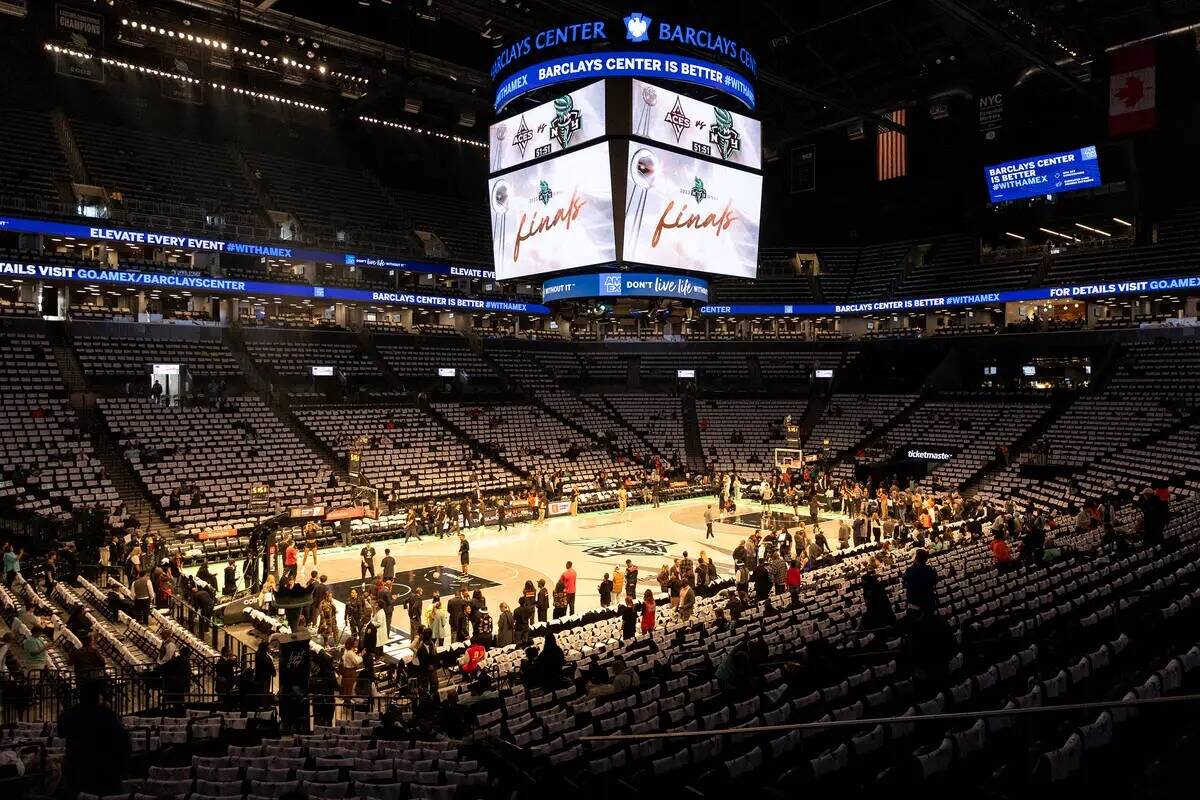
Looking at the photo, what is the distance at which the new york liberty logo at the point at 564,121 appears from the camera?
20969mm

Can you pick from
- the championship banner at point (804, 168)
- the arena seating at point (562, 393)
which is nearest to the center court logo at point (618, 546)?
the arena seating at point (562, 393)

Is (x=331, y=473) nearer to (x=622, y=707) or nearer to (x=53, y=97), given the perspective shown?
(x=622, y=707)

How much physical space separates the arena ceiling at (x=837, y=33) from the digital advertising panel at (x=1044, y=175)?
408 cm

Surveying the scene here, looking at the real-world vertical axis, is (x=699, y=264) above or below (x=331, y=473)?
above

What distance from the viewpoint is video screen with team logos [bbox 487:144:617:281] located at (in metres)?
20.2

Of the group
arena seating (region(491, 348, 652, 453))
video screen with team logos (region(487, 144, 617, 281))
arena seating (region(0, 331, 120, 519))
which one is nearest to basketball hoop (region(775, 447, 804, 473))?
arena seating (region(491, 348, 652, 453))

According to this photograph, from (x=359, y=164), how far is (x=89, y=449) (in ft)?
92.9

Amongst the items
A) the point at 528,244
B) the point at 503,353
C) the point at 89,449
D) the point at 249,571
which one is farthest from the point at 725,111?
the point at 503,353

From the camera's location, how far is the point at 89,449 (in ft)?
87.0

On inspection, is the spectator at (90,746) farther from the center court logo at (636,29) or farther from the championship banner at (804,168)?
the championship banner at (804,168)

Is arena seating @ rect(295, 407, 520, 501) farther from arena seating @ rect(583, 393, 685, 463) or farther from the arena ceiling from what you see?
the arena ceiling

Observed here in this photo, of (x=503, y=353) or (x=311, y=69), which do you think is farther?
(x=503, y=353)

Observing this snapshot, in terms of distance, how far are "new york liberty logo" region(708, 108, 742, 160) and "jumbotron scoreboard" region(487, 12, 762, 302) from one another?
0.04 meters

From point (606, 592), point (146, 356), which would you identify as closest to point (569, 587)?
point (606, 592)
